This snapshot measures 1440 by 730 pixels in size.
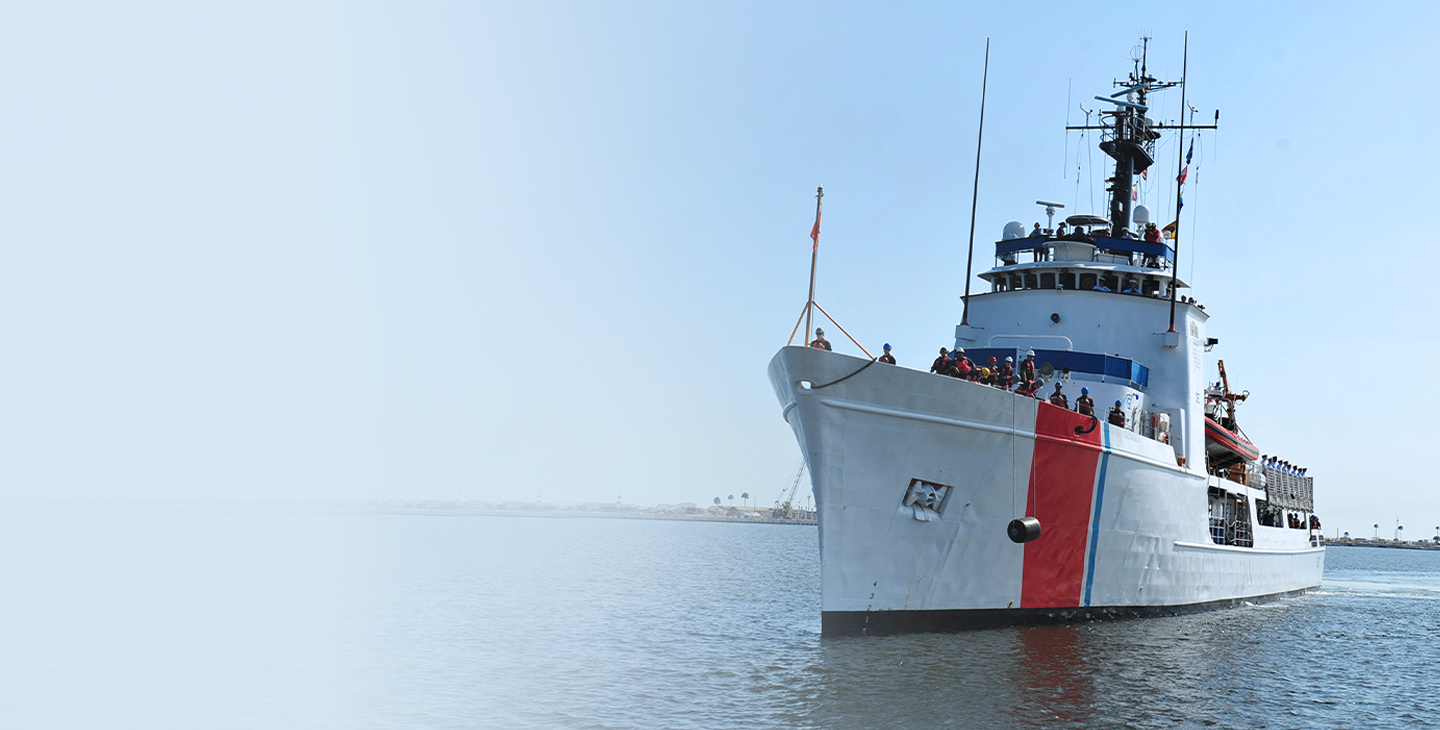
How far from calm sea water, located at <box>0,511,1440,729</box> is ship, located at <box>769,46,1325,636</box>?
2.46 feet

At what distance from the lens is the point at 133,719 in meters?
12.0

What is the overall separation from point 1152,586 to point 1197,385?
557 cm

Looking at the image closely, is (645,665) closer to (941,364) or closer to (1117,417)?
(941,364)

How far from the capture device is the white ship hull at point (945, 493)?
15938 millimetres

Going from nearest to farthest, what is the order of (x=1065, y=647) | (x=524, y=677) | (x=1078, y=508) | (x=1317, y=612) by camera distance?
1. (x=524, y=677)
2. (x=1065, y=647)
3. (x=1078, y=508)
4. (x=1317, y=612)

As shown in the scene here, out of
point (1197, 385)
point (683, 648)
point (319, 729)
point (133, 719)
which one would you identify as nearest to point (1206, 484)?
point (1197, 385)

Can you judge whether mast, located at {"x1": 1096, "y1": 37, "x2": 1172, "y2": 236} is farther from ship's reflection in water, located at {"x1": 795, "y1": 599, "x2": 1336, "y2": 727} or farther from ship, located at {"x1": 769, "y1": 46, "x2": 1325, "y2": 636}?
ship's reflection in water, located at {"x1": 795, "y1": 599, "x2": 1336, "y2": 727}

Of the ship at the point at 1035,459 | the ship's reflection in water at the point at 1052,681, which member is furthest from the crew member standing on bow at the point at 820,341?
the ship's reflection in water at the point at 1052,681

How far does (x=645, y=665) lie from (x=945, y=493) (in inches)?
223

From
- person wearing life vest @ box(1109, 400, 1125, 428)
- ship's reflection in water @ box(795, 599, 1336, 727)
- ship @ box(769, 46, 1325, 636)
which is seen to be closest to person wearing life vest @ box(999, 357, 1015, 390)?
ship @ box(769, 46, 1325, 636)

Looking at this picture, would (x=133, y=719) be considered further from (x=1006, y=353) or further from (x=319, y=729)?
(x=1006, y=353)

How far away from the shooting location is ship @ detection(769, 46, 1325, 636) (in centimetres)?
1602

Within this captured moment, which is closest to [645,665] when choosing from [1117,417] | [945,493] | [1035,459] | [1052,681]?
[945,493]

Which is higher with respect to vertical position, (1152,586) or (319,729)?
(1152,586)
